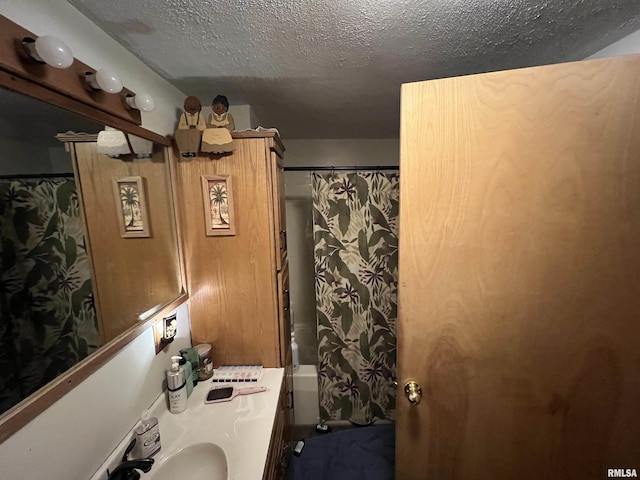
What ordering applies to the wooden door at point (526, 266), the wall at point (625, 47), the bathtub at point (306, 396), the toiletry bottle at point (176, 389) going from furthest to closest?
1. the bathtub at point (306, 396)
2. the toiletry bottle at point (176, 389)
3. the wall at point (625, 47)
4. the wooden door at point (526, 266)

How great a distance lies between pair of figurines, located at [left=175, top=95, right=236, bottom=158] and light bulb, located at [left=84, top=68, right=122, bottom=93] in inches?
14.3

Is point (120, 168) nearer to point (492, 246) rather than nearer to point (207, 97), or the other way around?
point (207, 97)

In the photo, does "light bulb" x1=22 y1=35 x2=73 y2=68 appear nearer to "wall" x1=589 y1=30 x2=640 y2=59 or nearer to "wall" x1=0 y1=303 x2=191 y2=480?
"wall" x1=0 y1=303 x2=191 y2=480

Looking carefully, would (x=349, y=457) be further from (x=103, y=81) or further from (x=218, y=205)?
(x=103, y=81)

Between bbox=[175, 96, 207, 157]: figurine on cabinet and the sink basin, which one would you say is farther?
bbox=[175, 96, 207, 157]: figurine on cabinet

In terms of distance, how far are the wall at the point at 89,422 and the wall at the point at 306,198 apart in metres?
1.44

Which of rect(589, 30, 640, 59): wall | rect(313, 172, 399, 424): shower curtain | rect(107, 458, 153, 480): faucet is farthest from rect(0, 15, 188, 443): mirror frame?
rect(589, 30, 640, 59): wall

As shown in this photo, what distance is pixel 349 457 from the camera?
1371mm

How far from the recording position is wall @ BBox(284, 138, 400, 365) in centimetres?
226

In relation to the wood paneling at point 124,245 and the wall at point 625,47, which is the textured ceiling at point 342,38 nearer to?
the wall at point 625,47

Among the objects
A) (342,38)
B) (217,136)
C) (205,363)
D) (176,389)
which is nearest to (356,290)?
(205,363)

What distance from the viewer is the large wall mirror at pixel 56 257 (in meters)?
0.54

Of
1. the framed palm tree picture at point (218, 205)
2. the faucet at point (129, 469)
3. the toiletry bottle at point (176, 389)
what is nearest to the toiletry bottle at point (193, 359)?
the toiletry bottle at point (176, 389)

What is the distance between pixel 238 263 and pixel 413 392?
2.97ft
